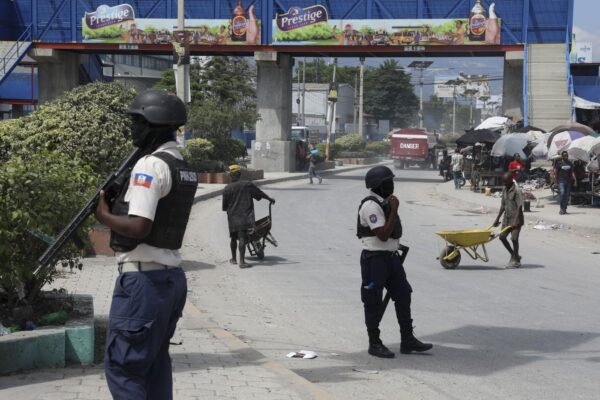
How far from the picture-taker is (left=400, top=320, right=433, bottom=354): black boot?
831 centimetres

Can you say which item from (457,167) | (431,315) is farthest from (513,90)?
(431,315)

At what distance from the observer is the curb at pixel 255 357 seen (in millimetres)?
6352

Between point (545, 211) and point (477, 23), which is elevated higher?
point (477, 23)

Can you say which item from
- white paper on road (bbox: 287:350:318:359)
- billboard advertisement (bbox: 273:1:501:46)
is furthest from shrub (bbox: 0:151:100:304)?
billboard advertisement (bbox: 273:1:501:46)

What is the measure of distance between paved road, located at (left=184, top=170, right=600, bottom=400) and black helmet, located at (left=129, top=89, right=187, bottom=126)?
10.3 feet

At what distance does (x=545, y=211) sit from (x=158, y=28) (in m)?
25.3

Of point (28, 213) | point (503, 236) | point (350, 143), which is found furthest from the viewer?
point (350, 143)

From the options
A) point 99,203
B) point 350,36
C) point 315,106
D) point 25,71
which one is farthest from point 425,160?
point 99,203

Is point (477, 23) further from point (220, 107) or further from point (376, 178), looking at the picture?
point (376, 178)

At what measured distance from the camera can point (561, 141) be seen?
96.5 feet

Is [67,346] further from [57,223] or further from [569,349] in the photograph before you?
[569,349]

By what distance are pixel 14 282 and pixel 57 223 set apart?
2.05ft

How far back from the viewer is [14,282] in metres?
6.93

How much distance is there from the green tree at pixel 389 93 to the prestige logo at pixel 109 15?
81656mm
